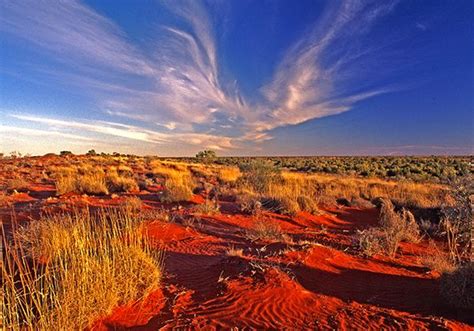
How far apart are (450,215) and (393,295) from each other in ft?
14.5

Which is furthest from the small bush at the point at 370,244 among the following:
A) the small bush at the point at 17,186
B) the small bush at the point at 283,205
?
the small bush at the point at 17,186

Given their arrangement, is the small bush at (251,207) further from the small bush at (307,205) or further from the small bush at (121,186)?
the small bush at (121,186)

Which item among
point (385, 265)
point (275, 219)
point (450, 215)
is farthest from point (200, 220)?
point (450, 215)

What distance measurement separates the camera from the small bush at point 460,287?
4785 millimetres

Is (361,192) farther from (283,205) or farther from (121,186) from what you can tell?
(121,186)

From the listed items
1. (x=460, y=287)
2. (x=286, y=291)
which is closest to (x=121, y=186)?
(x=286, y=291)

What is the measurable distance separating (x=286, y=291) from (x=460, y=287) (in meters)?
2.42

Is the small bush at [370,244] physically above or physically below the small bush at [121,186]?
below

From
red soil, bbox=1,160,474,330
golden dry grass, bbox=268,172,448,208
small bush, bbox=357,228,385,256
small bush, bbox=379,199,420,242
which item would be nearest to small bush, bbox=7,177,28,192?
red soil, bbox=1,160,474,330

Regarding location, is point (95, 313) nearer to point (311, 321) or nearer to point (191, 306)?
point (191, 306)

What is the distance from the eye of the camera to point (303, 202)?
12695 mm

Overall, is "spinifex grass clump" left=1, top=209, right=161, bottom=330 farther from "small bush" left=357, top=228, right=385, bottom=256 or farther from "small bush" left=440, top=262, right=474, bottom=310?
"small bush" left=357, top=228, right=385, bottom=256

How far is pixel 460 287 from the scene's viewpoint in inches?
191

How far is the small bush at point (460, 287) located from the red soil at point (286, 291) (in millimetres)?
155
